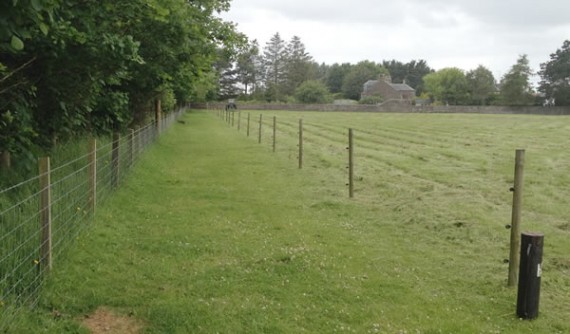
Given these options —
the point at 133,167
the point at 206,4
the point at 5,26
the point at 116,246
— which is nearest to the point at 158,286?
the point at 116,246

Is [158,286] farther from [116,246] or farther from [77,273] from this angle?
[116,246]

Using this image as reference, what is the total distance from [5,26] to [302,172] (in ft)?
34.6

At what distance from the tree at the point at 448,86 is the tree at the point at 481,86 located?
55.8 inches

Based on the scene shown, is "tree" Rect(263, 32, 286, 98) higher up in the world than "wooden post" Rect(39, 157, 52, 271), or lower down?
higher up

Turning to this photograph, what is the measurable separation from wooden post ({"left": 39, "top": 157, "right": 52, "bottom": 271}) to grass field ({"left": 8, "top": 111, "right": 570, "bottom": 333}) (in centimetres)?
22

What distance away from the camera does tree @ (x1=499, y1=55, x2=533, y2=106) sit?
9150cm

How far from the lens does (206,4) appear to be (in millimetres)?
16734

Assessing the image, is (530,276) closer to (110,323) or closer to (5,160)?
(110,323)

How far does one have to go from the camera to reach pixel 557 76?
96.2 metres

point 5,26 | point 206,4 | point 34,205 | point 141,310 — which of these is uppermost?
point 206,4

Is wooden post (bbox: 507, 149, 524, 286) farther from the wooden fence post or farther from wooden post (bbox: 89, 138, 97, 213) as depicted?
the wooden fence post

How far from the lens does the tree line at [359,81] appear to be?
93500 millimetres

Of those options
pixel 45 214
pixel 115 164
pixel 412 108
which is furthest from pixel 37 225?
pixel 412 108

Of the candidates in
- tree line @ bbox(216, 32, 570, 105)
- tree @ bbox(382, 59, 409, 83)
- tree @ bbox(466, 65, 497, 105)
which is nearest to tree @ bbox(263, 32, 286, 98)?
tree line @ bbox(216, 32, 570, 105)
